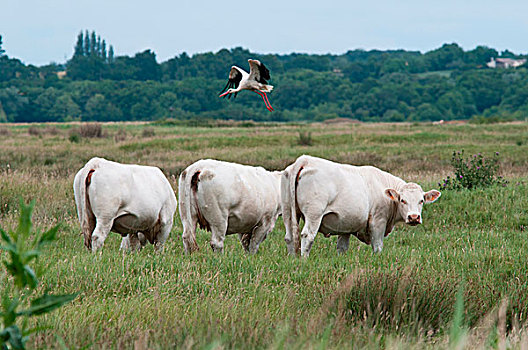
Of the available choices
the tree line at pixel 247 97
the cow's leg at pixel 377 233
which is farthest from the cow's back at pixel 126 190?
the tree line at pixel 247 97

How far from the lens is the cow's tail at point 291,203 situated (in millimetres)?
9336

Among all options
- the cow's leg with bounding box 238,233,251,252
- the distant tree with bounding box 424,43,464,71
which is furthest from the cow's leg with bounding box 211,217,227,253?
the distant tree with bounding box 424,43,464,71

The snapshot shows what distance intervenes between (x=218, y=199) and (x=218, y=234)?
58 centimetres

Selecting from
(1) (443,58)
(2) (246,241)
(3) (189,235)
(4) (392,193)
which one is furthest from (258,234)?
(1) (443,58)

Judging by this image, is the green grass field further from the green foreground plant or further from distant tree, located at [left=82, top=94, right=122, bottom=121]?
distant tree, located at [left=82, top=94, right=122, bottom=121]

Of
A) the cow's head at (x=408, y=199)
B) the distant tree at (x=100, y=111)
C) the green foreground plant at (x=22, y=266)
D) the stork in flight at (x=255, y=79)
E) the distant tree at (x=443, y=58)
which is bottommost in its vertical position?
the distant tree at (x=100, y=111)

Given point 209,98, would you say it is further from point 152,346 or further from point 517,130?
point 152,346

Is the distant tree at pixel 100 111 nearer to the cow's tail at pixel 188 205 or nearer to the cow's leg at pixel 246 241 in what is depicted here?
the cow's leg at pixel 246 241

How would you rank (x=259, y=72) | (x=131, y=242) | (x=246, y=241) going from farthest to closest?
(x=246, y=241)
(x=131, y=242)
(x=259, y=72)

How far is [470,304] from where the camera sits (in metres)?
6.36

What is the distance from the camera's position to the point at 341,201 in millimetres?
9250

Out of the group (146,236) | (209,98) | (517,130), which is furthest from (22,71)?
(146,236)

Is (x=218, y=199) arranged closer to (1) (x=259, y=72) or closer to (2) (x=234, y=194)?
(2) (x=234, y=194)

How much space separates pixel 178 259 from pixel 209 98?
11057cm
